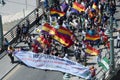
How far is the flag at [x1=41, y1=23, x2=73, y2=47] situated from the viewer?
150ft

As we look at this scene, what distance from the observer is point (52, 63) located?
150ft

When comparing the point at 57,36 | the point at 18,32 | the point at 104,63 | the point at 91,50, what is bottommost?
the point at 104,63

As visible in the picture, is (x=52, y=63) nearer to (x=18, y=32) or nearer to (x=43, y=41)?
(x=43, y=41)

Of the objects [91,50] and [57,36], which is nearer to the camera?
[91,50]

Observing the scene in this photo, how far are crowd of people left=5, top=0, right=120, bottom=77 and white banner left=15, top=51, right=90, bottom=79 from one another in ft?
3.75

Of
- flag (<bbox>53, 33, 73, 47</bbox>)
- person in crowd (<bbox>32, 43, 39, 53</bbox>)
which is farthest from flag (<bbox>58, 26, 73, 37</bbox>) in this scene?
person in crowd (<bbox>32, 43, 39, 53</bbox>)

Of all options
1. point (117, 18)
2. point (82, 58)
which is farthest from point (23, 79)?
point (117, 18)

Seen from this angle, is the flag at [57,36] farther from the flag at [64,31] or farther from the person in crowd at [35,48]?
the person in crowd at [35,48]

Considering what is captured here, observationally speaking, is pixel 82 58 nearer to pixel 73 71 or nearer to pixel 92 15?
pixel 73 71

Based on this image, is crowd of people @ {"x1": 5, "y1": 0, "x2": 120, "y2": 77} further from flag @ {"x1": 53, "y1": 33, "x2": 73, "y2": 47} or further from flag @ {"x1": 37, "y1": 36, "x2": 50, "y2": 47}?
flag @ {"x1": 53, "y1": 33, "x2": 73, "y2": 47}

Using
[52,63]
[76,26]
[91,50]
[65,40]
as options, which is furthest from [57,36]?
[76,26]

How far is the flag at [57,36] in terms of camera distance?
45.7m

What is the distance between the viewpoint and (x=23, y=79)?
4562cm

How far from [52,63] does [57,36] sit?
2216 millimetres
